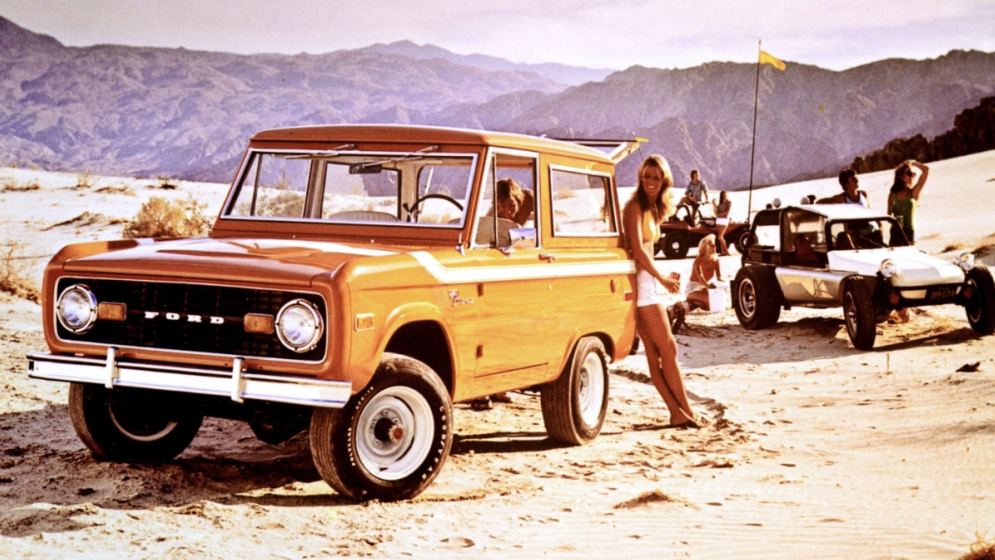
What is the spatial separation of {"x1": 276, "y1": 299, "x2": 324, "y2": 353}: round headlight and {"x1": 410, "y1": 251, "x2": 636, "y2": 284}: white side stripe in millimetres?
756

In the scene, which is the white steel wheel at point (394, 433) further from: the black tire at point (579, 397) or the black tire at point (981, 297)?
the black tire at point (981, 297)

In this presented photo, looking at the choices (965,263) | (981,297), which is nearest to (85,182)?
(965,263)

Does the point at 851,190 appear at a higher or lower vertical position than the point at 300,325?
higher

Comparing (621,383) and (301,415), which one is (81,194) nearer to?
(621,383)

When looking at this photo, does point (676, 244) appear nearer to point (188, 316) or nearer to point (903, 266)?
point (903, 266)

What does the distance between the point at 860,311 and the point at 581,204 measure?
5.86 meters

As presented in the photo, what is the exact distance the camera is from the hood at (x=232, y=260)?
5742mm

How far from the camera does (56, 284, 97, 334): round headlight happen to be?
620 cm

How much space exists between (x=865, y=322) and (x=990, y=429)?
4.37 meters

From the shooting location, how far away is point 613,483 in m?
7.02

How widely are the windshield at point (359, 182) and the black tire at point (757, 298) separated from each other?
7604 mm

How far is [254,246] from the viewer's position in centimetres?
636

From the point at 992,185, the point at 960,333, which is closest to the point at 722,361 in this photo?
the point at 960,333

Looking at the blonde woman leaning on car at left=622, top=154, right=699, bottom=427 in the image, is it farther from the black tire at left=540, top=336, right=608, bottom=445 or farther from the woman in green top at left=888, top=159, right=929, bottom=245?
the woman in green top at left=888, top=159, right=929, bottom=245
